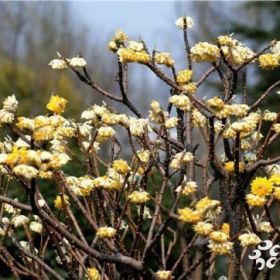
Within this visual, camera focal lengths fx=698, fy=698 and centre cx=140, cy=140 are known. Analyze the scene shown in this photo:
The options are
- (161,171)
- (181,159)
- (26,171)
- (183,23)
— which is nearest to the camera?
(26,171)

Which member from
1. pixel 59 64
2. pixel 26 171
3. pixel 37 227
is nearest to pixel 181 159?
pixel 26 171

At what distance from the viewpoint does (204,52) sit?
2.12 m

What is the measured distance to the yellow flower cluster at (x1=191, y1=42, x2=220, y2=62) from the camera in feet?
6.94

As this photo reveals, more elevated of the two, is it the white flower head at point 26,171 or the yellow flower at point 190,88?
the yellow flower at point 190,88

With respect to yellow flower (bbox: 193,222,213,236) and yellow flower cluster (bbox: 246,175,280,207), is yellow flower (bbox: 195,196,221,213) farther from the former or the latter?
yellow flower cluster (bbox: 246,175,280,207)

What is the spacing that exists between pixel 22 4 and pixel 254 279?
16.7m

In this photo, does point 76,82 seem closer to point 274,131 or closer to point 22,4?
point 22,4

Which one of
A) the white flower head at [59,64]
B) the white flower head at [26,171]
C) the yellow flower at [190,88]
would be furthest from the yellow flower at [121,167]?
the white flower head at [26,171]

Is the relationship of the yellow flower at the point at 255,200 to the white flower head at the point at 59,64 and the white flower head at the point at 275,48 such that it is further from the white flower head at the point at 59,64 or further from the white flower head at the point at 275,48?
the white flower head at the point at 59,64

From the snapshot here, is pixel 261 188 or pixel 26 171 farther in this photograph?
pixel 261 188

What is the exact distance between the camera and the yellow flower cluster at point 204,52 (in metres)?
2.12

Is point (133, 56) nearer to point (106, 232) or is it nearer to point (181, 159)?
point (181, 159)

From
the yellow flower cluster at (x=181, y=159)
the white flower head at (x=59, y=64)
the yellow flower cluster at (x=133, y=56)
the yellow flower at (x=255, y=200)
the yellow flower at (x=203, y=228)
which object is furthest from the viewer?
the white flower head at (x=59, y=64)

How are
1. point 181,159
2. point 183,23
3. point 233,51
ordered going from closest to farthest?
point 181,159 → point 233,51 → point 183,23
